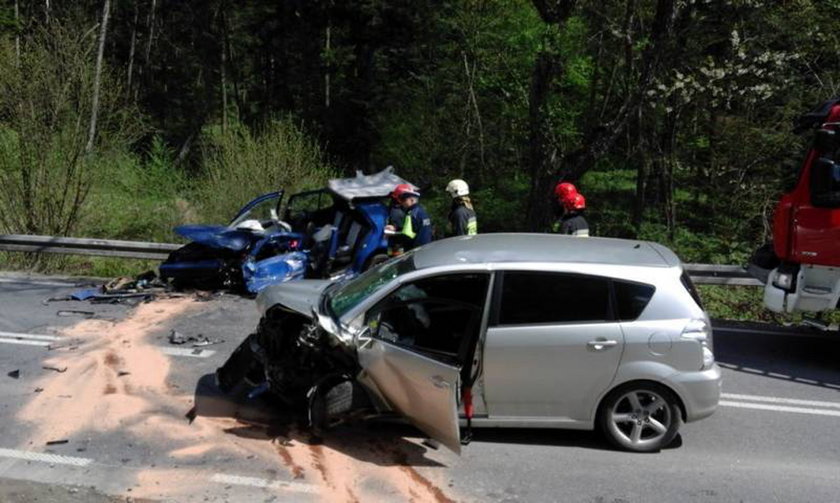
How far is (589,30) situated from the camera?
52.4ft

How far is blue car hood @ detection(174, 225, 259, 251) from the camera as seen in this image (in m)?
10.1

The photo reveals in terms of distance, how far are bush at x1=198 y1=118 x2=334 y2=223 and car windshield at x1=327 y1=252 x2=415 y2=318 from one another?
9.55 metres

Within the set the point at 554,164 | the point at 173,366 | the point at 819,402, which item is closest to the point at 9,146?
the point at 173,366

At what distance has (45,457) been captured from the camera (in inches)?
216

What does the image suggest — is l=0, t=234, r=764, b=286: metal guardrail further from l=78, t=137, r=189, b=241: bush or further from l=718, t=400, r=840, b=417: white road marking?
l=718, t=400, r=840, b=417: white road marking

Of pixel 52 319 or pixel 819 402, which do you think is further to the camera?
pixel 52 319

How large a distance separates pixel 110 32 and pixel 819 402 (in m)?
40.6

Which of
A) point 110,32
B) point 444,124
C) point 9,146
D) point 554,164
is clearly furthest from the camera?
point 110,32

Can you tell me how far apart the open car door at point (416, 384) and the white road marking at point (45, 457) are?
81.9 inches

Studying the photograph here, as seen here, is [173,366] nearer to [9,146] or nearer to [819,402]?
[819,402]

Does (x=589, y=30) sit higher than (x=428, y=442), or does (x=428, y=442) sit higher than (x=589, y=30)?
(x=589, y=30)

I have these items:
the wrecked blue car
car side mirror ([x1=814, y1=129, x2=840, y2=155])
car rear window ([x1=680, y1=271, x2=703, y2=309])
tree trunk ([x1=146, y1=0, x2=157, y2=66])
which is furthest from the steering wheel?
tree trunk ([x1=146, y1=0, x2=157, y2=66])

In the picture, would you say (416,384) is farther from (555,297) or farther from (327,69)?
(327,69)

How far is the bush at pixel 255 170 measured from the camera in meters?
15.8
